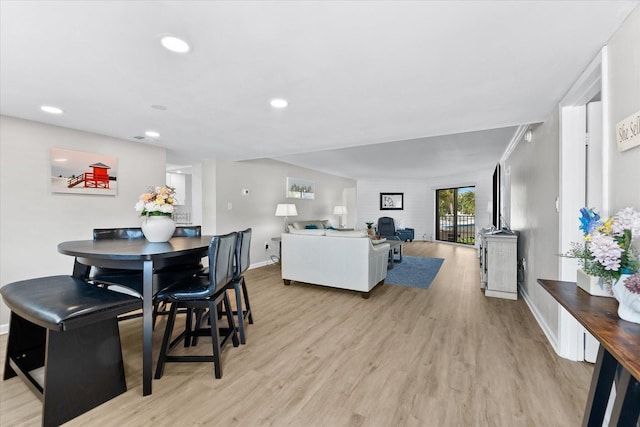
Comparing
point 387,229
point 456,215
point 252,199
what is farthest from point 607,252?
point 456,215

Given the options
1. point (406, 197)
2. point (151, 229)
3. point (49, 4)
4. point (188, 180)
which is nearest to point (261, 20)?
point (49, 4)

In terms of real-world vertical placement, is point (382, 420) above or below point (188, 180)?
below

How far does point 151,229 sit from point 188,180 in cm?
539

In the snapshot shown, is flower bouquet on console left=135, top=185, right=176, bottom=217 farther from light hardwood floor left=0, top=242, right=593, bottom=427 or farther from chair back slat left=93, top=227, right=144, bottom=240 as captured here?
light hardwood floor left=0, top=242, right=593, bottom=427

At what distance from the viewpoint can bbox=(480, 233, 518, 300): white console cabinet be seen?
3502 millimetres

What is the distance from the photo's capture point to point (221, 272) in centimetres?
195

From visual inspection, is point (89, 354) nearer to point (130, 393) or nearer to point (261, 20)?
point (130, 393)

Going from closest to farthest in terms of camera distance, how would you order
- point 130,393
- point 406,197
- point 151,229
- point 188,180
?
point 130,393 → point 151,229 → point 188,180 → point 406,197

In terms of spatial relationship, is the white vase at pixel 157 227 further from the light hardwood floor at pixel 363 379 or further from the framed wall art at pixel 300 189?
the framed wall art at pixel 300 189

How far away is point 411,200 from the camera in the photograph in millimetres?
9875

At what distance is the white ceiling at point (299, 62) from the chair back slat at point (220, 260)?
116 centimetres

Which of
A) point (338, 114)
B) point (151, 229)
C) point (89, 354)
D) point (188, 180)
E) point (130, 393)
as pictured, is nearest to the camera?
point (89, 354)

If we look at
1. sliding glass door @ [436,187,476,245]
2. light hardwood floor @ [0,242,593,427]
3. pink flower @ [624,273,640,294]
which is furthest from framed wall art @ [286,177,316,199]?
pink flower @ [624,273,640,294]

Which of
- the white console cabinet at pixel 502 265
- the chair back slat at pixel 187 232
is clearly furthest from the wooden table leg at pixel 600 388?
the chair back slat at pixel 187 232
